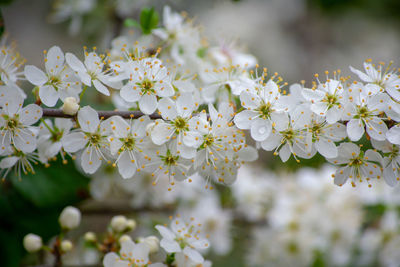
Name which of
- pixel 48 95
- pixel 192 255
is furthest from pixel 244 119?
pixel 48 95

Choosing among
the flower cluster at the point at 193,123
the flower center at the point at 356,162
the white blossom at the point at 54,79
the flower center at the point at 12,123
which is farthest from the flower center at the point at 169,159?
the flower center at the point at 356,162

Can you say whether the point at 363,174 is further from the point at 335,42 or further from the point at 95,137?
the point at 335,42

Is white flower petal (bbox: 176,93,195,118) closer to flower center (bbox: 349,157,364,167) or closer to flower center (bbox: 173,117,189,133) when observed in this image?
flower center (bbox: 173,117,189,133)

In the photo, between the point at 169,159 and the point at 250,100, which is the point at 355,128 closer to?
the point at 250,100

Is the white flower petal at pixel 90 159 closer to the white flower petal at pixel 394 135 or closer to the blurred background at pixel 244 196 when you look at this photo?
the blurred background at pixel 244 196

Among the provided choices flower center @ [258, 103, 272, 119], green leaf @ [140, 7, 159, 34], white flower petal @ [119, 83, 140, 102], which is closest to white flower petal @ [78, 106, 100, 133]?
white flower petal @ [119, 83, 140, 102]
